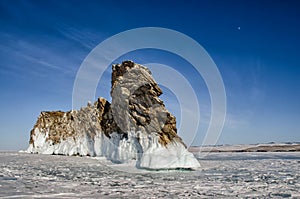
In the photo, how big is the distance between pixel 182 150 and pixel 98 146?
22.8m

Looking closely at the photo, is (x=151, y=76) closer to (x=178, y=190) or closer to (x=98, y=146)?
(x=178, y=190)

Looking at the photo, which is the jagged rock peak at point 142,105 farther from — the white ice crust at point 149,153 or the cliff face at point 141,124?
the white ice crust at point 149,153

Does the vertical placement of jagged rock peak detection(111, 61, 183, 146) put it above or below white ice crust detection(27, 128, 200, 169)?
above

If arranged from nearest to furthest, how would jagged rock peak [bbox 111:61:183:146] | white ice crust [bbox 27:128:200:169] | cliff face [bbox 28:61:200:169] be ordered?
white ice crust [bbox 27:128:200:169]
cliff face [bbox 28:61:200:169]
jagged rock peak [bbox 111:61:183:146]

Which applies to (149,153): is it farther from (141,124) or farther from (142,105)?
(142,105)

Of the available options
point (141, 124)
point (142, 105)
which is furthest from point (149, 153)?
point (142, 105)

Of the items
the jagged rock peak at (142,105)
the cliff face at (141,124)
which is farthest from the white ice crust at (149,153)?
the jagged rock peak at (142,105)

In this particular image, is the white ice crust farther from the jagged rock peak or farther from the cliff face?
the jagged rock peak

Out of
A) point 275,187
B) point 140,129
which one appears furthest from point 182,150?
point 275,187

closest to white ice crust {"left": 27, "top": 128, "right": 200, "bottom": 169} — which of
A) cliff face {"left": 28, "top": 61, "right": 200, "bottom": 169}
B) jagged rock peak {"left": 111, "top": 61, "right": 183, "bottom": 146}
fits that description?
cliff face {"left": 28, "top": 61, "right": 200, "bottom": 169}

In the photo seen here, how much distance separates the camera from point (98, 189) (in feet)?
30.9

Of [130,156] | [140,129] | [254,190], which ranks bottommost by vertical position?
[254,190]

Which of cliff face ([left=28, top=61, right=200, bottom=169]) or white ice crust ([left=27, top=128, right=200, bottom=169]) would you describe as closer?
white ice crust ([left=27, top=128, right=200, bottom=169])

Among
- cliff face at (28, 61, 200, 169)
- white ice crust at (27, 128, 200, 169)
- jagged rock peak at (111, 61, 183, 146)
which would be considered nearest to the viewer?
white ice crust at (27, 128, 200, 169)
